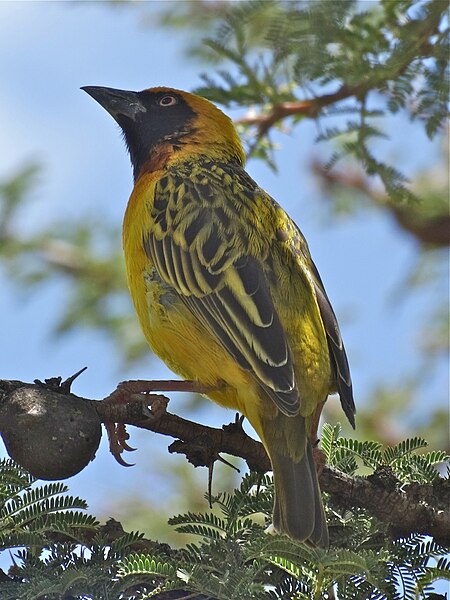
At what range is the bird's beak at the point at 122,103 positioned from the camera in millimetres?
5578

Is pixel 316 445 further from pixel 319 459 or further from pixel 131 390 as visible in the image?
pixel 131 390

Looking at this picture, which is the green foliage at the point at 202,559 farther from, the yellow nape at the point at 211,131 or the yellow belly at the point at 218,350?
the yellow nape at the point at 211,131

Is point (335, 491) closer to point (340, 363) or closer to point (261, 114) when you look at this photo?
point (340, 363)

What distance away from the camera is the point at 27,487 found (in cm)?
304

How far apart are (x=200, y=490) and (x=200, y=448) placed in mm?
2935

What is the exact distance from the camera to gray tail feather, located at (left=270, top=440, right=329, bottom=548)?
10.5 feet

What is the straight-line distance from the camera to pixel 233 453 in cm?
351

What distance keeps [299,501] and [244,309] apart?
3.13ft

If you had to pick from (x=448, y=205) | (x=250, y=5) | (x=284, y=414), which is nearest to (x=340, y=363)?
(x=284, y=414)

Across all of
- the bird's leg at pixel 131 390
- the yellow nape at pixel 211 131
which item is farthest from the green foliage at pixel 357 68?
the bird's leg at pixel 131 390

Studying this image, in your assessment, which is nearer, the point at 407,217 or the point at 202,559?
the point at 202,559

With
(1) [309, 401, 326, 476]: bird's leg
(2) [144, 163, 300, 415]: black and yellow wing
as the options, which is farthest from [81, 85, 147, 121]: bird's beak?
(1) [309, 401, 326, 476]: bird's leg

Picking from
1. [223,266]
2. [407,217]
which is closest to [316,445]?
[223,266]

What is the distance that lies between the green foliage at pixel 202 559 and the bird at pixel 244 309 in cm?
24
